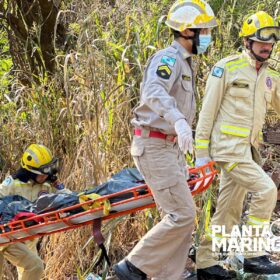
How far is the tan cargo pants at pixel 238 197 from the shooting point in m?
4.62

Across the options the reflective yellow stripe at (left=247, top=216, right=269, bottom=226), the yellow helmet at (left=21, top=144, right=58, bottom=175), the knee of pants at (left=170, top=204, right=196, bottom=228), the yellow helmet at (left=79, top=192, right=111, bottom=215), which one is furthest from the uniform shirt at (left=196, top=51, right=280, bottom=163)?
the yellow helmet at (left=21, top=144, right=58, bottom=175)

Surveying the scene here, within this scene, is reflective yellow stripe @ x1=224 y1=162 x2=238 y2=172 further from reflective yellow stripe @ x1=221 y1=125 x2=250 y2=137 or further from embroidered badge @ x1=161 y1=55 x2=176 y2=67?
embroidered badge @ x1=161 y1=55 x2=176 y2=67

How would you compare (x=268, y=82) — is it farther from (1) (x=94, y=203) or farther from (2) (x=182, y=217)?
(1) (x=94, y=203)

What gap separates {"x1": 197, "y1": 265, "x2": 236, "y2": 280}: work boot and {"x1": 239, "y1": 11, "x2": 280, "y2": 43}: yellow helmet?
1.69 m

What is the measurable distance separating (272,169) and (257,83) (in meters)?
1.91

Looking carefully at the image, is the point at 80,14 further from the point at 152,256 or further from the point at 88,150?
the point at 152,256

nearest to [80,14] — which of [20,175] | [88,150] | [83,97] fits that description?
[83,97]

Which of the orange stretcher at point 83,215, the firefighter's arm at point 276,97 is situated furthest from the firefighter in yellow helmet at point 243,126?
the orange stretcher at point 83,215

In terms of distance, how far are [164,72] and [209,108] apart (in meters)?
0.91

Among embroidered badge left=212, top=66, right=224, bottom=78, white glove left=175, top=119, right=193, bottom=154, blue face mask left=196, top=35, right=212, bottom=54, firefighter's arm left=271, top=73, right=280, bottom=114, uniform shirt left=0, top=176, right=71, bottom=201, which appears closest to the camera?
white glove left=175, top=119, right=193, bottom=154

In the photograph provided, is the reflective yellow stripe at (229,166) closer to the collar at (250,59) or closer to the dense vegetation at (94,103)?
the dense vegetation at (94,103)

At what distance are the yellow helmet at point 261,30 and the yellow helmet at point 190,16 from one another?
668mm

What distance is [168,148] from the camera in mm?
4008

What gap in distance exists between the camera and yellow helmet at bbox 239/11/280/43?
15.5 ft
